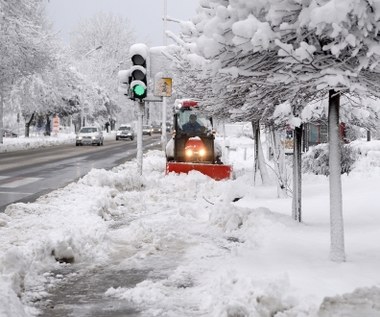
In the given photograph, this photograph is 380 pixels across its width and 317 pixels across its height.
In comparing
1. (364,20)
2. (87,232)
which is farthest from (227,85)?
(87,232)

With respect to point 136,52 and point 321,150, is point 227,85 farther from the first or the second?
point 321,150

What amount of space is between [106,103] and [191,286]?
67912 mm

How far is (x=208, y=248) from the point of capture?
773 cm

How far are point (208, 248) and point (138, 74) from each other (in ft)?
22.7

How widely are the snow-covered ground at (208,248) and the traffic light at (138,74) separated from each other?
2399 millimetres

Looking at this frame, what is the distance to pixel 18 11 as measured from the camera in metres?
27.9

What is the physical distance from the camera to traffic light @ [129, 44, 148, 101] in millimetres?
13562

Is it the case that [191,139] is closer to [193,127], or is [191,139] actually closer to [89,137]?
[193,127]

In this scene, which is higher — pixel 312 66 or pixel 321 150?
pixel 312 66

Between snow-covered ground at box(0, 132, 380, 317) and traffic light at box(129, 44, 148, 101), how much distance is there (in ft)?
7.87

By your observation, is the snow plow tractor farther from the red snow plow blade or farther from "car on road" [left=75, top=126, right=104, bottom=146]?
"car on road" [left=75, top=126, right=104, bottom=146]

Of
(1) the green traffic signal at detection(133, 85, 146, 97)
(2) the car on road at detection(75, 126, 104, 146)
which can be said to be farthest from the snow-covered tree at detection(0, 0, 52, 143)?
(1) the green traffic signal at detection(133, 85, 146, 97)

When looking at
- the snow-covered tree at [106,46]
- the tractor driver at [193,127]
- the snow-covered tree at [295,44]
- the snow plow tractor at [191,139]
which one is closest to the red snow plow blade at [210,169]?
Answer: the snow plow tractor at [191,139]

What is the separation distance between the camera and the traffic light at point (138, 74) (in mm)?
13562
